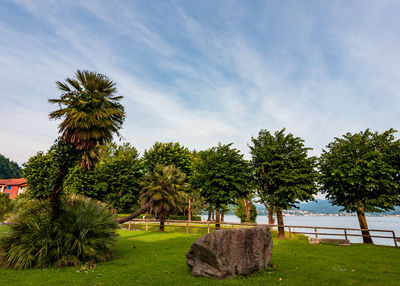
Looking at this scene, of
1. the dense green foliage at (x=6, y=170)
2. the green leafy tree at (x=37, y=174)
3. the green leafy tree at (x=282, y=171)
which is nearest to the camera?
the green leafy tree at (x=282, y=171)

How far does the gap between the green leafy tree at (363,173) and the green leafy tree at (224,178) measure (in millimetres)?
9307

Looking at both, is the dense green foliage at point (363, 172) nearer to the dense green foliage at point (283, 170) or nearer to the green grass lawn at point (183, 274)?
the dense green foliage at point (283, 170)

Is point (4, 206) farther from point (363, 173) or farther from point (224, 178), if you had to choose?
point (363, 173)

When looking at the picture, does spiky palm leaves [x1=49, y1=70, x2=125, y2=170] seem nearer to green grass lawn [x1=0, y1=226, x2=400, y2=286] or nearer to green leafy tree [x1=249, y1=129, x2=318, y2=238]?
green grass lawn [x1=0, y1=226, x2=400, y2=286]

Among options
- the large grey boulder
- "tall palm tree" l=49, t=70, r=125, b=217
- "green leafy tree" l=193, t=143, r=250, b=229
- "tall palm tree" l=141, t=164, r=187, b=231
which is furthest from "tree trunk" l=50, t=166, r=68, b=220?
"green leafy tree" l=193, t=143, r=250, b=229

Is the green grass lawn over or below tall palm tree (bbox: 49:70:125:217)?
below

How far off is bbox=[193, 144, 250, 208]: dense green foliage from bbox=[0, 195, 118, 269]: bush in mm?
17465

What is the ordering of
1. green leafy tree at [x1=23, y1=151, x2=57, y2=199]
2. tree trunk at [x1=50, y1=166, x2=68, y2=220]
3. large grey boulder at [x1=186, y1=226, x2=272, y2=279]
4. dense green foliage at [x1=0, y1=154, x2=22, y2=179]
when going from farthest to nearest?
dense green foliage at [x1=0, y1=154, x2=22, y2=179], green leafy tree at [x1=23, y1=151, x2=57, y2=199], tree trunk at [x1=50, y1=166, x2=68, y2=220], large grey boulder at [x1=186, y1=226, x2=272, y2=279]

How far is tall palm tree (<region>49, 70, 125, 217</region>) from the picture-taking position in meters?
11.8

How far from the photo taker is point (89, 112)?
12578 millimetres

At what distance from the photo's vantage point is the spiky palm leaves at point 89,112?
11.9m

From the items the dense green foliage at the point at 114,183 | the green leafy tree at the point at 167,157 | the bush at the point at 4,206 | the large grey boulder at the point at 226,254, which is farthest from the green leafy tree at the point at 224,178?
the bush at the point at 4,206

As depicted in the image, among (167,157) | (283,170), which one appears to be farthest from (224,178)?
(167,157)

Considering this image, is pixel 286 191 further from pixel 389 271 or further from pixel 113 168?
pixel 113 168
